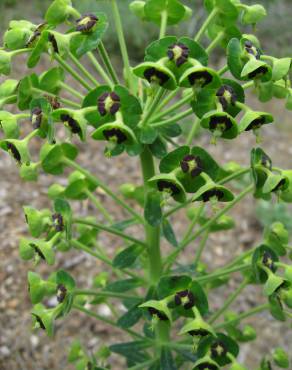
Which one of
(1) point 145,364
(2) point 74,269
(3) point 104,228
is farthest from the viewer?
(2) point 74,269

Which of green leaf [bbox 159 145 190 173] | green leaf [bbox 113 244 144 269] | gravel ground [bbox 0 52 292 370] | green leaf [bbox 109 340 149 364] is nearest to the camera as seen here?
green leaf [bbox 159 145 190 173]

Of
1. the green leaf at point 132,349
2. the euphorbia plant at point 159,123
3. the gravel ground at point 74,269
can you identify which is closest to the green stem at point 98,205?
the euphorbia plant at point 159,123

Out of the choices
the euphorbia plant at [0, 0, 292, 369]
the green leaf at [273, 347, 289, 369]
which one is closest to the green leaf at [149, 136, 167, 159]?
the euphorbia plant at [0, 0, 292, 369]

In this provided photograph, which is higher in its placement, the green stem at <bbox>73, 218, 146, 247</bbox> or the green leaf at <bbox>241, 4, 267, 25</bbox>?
the green leaf at <bbox>241, 4, 267, 25</bbox>

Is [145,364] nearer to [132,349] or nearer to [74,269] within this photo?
[132,349]

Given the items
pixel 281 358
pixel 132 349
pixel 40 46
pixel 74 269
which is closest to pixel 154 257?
pixel 132 349

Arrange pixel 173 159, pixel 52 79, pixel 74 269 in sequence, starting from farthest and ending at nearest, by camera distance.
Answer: pixel 74 269, pixel 52 79, pixel 173 159

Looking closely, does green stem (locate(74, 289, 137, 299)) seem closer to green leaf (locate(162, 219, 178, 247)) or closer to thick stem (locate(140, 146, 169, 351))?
thick stem (locate(140, 146, 169, 351))
